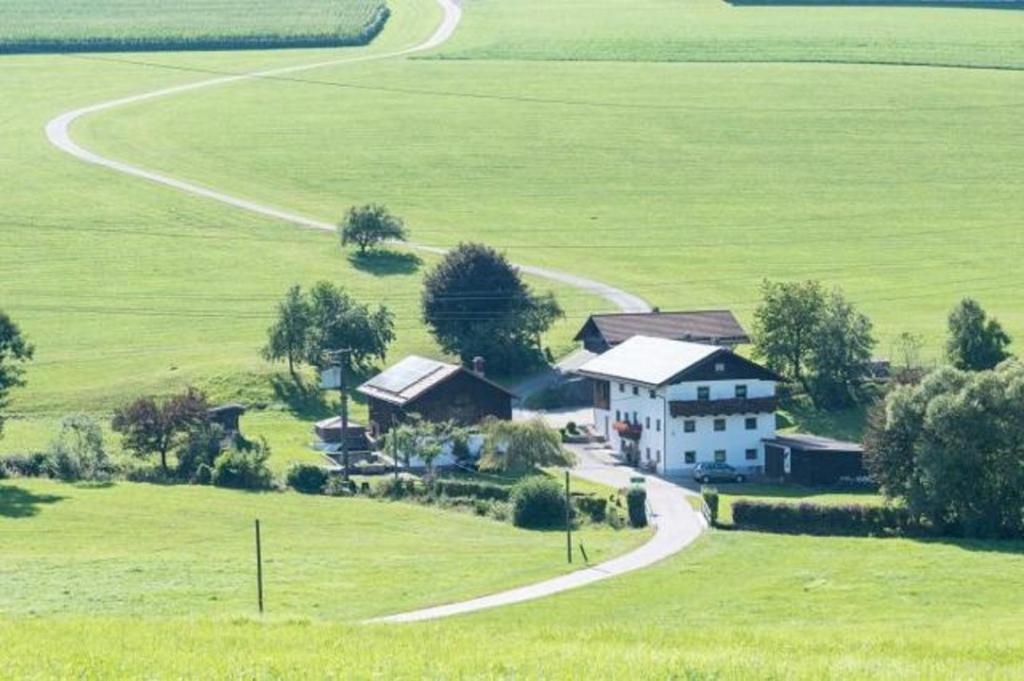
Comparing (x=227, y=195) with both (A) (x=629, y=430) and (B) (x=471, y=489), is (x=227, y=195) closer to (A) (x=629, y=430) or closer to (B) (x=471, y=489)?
(A) (x=629, y=430)

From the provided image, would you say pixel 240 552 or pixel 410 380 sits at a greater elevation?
pixel 410 380

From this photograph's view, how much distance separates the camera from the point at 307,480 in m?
86.3

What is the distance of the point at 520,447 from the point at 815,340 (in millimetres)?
19880

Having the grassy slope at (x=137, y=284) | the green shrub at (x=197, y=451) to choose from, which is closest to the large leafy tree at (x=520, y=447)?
the green shrub at (x=197, y=451)

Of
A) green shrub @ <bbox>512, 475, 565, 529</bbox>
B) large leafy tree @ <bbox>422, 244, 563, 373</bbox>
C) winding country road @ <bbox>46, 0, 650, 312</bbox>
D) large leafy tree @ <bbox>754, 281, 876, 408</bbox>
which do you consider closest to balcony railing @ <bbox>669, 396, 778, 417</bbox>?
large leafy tree @ <bbox>754, 281, 876, 408</bbox>

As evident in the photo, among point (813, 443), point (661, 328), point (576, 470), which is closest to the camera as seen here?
point (813, 443)

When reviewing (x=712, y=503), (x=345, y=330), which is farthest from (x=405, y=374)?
(x=712, y=503)

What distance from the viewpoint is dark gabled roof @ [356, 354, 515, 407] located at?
98125mm

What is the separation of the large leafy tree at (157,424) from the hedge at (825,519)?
24863 millimetres

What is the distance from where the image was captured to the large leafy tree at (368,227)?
13525cm

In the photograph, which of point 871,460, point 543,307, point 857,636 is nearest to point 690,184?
point 543,307

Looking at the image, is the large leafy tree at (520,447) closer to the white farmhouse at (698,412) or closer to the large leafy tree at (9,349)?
the white farmhouse at (698,412)

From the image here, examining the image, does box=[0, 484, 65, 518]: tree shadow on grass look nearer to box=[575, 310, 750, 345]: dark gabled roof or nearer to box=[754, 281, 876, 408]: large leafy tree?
box=[575, 310, 750, 345]: dark gabled roof

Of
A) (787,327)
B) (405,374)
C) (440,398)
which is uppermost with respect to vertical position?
(787,327)
